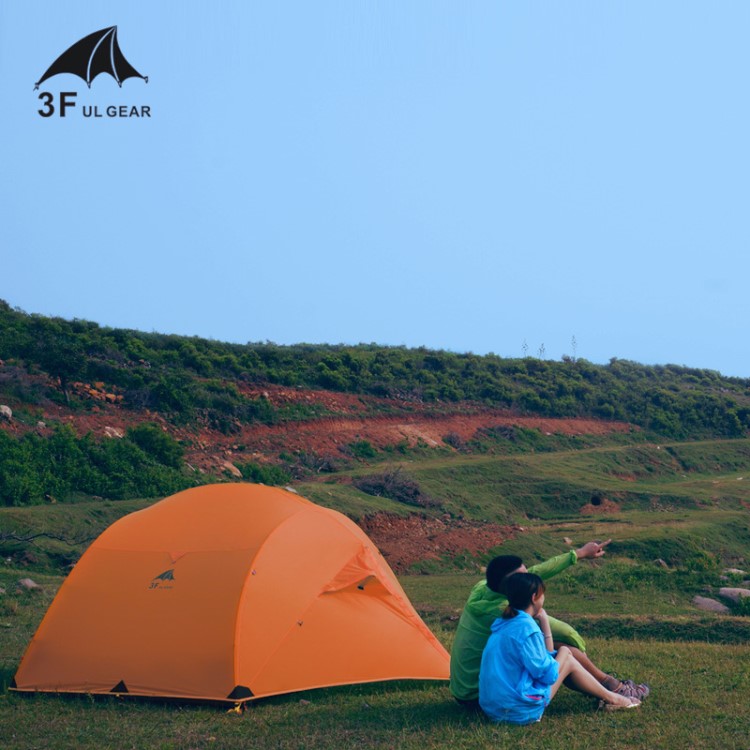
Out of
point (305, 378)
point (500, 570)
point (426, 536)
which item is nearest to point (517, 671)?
point (500, 570)

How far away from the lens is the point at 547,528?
2692cm

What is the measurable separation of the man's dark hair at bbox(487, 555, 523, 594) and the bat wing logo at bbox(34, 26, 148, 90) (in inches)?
813

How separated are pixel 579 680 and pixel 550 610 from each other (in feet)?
27.3

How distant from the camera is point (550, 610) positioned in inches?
614

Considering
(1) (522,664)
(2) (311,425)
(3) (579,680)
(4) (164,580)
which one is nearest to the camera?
(1) (522,664)

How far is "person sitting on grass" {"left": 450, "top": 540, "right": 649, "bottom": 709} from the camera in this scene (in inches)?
299

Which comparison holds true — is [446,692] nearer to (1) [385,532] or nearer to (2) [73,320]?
(1) [385,532]

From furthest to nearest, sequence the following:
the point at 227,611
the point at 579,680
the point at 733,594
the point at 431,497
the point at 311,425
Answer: the point at 311,425 → the point at 431,497 → the point at 733,594 → the point at 227,611 → the point at 579,680

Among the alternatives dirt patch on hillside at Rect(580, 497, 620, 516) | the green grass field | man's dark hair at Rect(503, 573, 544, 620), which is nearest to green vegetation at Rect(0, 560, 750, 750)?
the green grass field

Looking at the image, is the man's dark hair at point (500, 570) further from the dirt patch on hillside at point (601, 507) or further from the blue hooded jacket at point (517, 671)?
the dirt patch on hillside at point (601, 507)

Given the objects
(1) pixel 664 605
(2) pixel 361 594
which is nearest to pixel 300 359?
(1) pixel 664 605

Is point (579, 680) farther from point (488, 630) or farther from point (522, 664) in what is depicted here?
point (488, 630)

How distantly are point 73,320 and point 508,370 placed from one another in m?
24.4

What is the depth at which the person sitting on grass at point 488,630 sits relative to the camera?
7.59m
